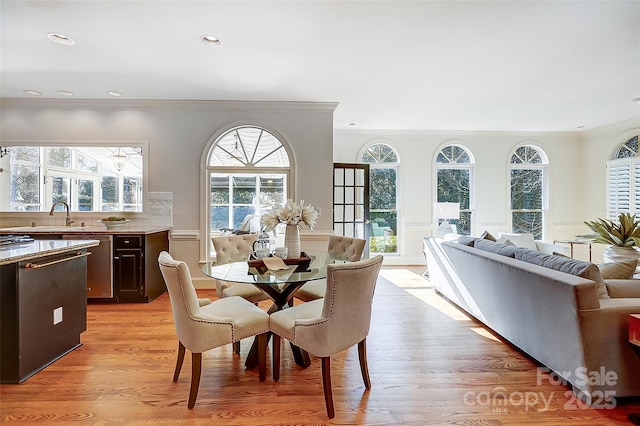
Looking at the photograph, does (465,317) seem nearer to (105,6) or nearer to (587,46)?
(587,46)

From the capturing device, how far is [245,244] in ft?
10.3

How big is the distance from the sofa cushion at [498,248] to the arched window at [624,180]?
3997mm

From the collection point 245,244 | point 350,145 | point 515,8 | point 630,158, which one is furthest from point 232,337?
point 630,158

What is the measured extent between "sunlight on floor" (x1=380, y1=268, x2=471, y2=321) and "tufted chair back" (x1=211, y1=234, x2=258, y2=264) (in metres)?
2.29

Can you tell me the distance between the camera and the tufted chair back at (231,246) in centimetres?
294

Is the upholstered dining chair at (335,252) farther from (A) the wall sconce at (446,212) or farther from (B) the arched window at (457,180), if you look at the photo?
(B) the arched window at (457,180)

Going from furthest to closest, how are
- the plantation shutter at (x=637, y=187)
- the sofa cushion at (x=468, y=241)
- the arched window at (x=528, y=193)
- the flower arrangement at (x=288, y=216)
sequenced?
the arched window at (x=528, y=193) < the plantation shutter at (x=637, y=187) < the sofa cushion at (x=468, y=241) < the flower arrangement at (x=288, y=216)

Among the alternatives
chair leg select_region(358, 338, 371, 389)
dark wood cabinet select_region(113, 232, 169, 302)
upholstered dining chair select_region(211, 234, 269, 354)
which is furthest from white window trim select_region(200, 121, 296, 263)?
chair leg select_region(358, 338, 371, 389)

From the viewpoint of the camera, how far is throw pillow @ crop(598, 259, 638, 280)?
7.02ft

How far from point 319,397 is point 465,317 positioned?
6.79 ft

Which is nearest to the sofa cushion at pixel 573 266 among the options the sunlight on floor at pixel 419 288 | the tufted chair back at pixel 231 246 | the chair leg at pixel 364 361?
the sunlight on floor at pixel 419 288

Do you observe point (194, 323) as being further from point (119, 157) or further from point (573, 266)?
point (119, 157)

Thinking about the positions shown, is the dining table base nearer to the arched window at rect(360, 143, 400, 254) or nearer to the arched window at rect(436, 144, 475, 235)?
the arched window at rect(360, 143, 400, 254)

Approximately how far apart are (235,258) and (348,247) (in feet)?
3.51
